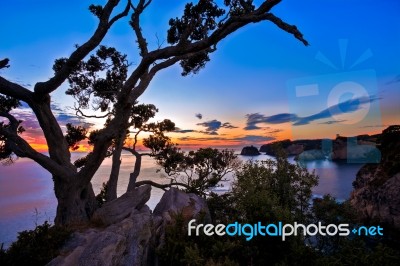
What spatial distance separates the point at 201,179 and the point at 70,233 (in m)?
14.9

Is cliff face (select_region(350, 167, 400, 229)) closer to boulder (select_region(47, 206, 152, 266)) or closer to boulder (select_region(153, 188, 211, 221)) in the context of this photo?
boulder (select_region(153, 188, 211, 221))

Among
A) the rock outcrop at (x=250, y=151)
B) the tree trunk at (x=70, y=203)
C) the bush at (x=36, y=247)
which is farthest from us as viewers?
the rock outcrop at (x=250, y=151)

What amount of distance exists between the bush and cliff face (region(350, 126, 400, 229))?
3843cm

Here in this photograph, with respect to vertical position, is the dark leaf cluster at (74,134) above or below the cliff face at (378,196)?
above

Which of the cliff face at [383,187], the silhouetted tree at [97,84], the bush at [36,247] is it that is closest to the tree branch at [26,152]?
the silhouetted tree at [97,84]

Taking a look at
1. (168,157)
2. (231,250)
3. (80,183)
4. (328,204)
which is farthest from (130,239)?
(168,157)

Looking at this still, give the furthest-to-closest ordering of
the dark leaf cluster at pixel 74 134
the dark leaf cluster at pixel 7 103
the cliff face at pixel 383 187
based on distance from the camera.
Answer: the cliff face at pixel 383 187 → the dark leaf cluster at pixel 74 134 → the dark leaf cluster at pixel 7 103

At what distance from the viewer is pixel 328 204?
44.4 ft

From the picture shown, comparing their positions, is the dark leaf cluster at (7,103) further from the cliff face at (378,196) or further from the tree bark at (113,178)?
the cliff face at (378,196)

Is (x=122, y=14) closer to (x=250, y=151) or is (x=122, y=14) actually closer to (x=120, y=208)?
(x=120, y=208)

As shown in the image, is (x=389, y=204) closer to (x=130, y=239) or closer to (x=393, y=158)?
(x=393, y=158)

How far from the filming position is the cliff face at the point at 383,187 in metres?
37.7

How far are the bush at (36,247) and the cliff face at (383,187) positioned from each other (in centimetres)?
3843

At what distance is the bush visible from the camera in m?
7.59
